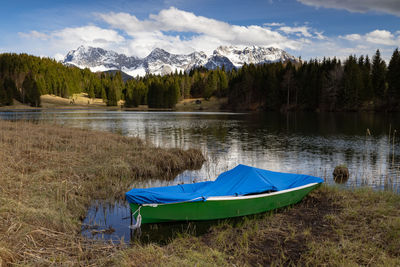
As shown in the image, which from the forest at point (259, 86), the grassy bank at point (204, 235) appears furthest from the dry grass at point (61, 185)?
the forest at point (259, 86)

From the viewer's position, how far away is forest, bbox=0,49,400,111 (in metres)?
77.1

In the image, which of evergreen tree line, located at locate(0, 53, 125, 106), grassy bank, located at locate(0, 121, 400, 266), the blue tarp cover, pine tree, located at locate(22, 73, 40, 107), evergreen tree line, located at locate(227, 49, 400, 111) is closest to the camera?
grassy bank, located at locate(0, 121, 400, 266)

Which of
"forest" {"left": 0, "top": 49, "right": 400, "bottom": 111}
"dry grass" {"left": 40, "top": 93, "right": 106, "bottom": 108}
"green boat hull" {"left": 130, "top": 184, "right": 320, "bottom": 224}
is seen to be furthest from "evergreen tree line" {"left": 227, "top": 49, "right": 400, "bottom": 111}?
"green boat hull" {"left": 130, "top": 184, "right": 320, "bottom": 224}

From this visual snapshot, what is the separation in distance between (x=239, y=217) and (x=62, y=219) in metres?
5.34

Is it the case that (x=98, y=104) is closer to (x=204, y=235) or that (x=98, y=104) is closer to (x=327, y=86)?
(x=327, y=86)

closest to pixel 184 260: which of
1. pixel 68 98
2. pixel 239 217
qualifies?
pixel 239 217

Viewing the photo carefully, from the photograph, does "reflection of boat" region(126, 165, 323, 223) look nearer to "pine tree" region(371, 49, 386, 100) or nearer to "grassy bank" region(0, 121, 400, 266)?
"grassy bank" region(0, 121, 400, 266)

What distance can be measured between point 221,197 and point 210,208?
495 millimetres

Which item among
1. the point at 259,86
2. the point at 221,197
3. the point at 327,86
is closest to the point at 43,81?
the point at 259,86

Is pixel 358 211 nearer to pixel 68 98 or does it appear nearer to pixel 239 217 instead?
pixel 239 217

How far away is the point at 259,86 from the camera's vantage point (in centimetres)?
10281

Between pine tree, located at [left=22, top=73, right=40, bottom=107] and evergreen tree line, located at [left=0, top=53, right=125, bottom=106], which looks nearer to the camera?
pine tree, located at [left=22, top=73, right=40, bottom=107]

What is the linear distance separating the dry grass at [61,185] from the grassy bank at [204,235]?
33mm

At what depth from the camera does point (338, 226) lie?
26.6 ft
